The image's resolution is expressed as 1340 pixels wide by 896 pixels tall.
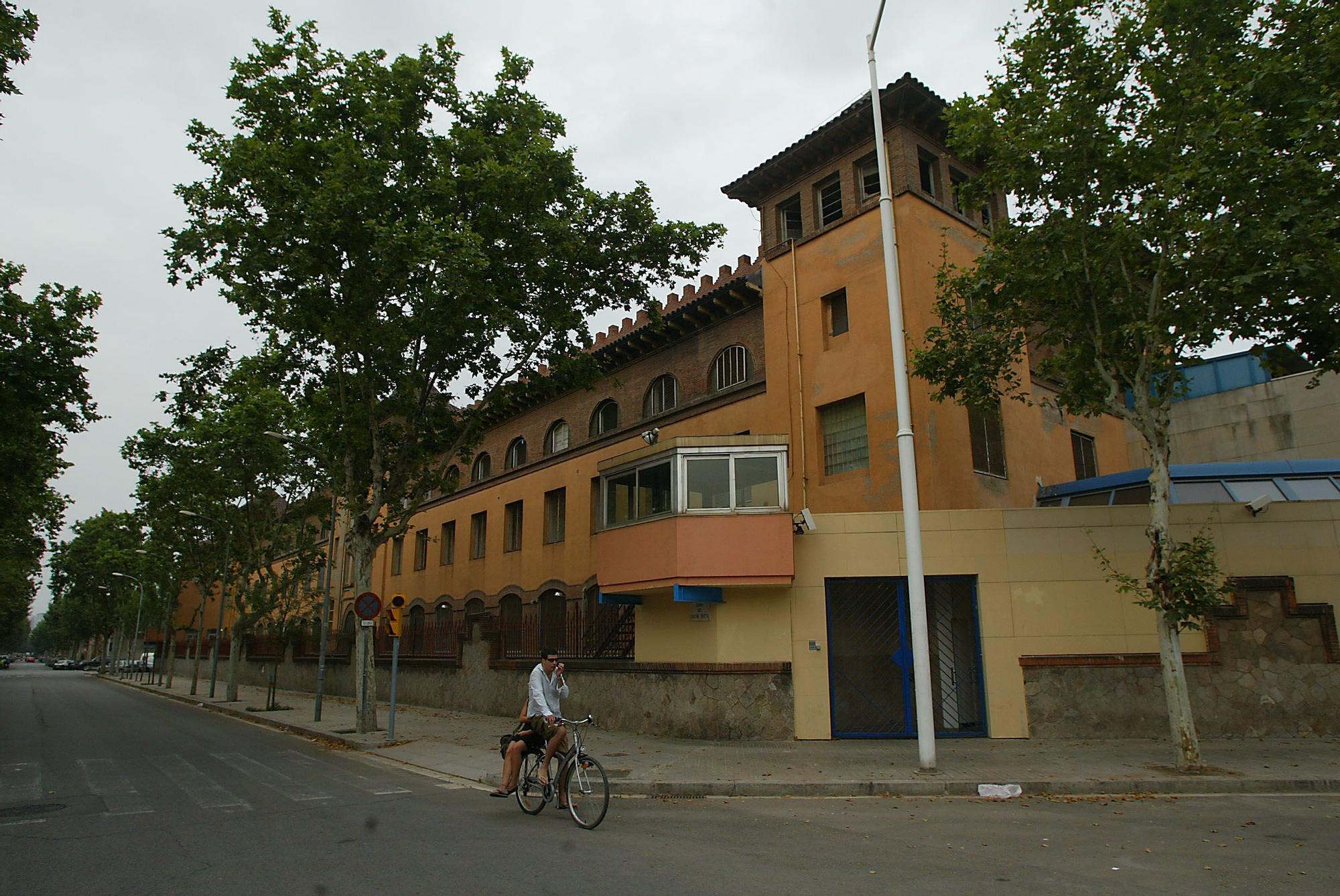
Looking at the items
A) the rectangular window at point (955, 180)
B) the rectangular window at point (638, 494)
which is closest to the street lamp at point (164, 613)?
the rectangular window at point (638, 494)

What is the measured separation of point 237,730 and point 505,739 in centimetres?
1422

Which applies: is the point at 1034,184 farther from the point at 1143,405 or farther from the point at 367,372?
the point at 367,372

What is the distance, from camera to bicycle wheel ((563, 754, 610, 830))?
833cm

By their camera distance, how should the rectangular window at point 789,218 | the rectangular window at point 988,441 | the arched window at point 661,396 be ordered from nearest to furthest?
the rectangular window at point 988,441, the rectangular window at point 789,218, the arched window at point 661,396

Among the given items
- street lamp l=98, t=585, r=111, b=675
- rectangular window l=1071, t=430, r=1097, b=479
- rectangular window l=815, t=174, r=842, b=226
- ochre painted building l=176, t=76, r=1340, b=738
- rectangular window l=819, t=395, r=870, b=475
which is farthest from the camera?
street lamp l=98, t=585, r=111, b=675

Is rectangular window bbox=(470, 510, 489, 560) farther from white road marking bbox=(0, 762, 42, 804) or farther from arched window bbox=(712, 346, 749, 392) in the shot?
white road marking bbox=(0, 762, 42, 804)

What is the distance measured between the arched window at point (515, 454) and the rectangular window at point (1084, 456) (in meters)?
19.3

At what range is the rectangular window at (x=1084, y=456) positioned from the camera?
2442 centimetres

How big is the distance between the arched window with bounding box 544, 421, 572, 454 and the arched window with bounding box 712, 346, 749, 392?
7902 millimetres

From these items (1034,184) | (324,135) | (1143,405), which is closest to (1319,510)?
(1143,405)

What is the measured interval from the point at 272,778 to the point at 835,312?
50.7ft

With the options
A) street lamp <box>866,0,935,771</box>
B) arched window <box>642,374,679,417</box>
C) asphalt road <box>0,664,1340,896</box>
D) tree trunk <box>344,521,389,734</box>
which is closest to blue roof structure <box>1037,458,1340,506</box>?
street lamp <box>866,0,935,771</box>

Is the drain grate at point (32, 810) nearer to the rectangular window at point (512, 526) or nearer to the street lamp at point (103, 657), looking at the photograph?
the rectangular window at point (512, 526)

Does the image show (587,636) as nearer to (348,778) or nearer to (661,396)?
(348,778)
